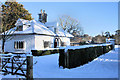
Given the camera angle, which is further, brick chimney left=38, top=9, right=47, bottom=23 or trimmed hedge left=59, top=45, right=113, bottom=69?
brick chimney left=38, top=9, right=47, bottom=23

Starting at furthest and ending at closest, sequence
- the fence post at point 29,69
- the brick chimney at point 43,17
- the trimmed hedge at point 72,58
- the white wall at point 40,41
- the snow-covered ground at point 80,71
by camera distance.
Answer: the brick chimney at point 43,17, the white wall at point 40,41, the trimmed hedge at point 72,58, the snow-covered ground at point 80,71, the fence post at point 29,69

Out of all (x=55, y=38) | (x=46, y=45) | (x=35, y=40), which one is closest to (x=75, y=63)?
(x=35, y=40)

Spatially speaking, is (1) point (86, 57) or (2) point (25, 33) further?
(2) point (25, 33)

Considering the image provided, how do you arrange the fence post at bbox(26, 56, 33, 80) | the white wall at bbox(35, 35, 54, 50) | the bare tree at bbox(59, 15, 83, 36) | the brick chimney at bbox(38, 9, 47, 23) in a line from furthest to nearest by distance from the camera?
the bare tree at bbox(59, 15, 83, 36) → the brick chimney at bbox(38, 9, 47, 23) → the white wall at bbox(35, 35, 54, 50) → the fence post at bbox(26, 56, 33, 80)

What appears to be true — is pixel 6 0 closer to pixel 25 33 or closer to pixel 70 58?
pixel 25 33

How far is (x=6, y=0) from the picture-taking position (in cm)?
3572

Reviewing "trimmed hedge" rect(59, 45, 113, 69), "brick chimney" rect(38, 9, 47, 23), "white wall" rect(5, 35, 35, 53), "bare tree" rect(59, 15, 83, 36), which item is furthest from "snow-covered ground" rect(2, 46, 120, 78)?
"bare tree" rect(59, 15, 83, 36)

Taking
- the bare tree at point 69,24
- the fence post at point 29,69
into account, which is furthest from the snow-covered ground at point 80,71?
the bare tree at point 69,24

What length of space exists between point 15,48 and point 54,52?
21.2 ft

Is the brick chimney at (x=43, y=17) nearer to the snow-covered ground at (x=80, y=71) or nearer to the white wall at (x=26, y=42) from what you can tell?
the white wall at (x=26, y=42)

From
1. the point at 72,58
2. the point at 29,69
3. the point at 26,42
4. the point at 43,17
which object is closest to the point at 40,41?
the point at 26,42

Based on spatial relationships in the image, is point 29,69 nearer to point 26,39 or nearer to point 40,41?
point 26,39

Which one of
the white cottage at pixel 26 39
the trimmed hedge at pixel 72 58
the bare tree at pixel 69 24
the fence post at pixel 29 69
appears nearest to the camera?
the fence post at pixel 29 69

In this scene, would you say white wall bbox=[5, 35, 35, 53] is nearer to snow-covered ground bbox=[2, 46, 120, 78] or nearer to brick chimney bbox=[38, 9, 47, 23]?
brick chimney bbox=[38, 9, 47, 23]
